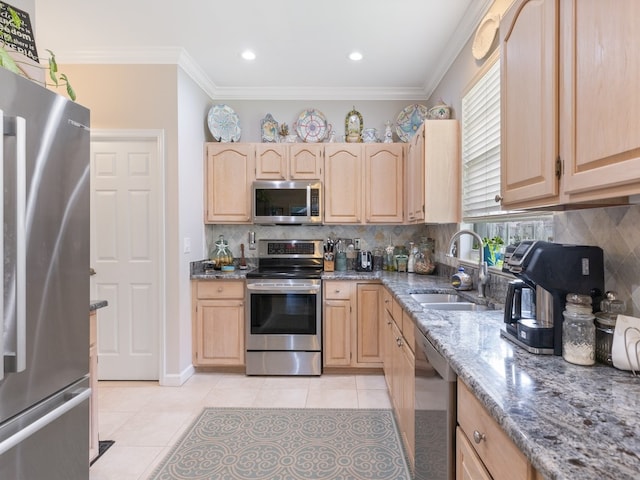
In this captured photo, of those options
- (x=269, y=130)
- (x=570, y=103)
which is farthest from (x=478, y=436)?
(x=269, y=130)

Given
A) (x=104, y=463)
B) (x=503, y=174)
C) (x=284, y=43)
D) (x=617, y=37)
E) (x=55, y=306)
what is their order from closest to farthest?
1. (x=617, y=37)
2. (x=55, y=306)
3. (x=503, y=174)
4. (x=104, y=463)
5. (x=284, y=43)

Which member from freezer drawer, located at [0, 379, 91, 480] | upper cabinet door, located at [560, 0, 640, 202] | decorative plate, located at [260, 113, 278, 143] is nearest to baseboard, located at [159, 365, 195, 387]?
freezer drawer, located at [0, 379, 91, 480]

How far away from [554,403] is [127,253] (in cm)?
325

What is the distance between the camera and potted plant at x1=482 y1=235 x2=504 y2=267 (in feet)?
7.36

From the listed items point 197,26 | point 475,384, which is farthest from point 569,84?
point 197,26

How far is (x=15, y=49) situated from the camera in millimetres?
1486

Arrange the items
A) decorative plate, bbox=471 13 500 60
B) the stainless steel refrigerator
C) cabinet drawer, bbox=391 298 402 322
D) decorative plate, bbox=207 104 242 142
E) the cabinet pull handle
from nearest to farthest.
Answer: the cabinet pull handle
the stainless steel refrigerator
decorative plate, bbox=471 13 500 60
cabinet drawer, bbox=391 298 402 322
decorative plate, bbox=207 104 242 142

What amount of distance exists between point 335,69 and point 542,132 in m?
2.52

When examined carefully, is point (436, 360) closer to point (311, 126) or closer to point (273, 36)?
point (273, 36)

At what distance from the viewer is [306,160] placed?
3584mm

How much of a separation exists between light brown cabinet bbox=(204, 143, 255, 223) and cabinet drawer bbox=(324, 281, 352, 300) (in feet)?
3.49

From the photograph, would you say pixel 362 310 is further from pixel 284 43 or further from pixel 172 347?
pixel 284 43

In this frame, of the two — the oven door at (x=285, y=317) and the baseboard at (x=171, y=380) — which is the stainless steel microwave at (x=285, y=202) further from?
the baseboard at (x=171, y=380)

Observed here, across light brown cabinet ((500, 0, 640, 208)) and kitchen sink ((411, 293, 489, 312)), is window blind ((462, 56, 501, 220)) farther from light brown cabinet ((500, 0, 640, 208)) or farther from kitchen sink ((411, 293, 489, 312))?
light brown cabinet ((500, 0, 640, 208))
